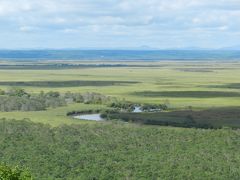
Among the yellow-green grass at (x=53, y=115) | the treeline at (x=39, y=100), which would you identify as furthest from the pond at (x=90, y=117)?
the treeline at (x=39, y=100)

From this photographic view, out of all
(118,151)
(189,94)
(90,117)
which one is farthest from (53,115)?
(189,94)

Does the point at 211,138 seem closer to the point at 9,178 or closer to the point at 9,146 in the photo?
the point at 9,146

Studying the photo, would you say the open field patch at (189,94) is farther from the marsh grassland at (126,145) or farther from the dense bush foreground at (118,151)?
the dense bush foreground at (118,151)

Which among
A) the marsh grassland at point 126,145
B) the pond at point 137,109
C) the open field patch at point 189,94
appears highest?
the marsh grassland at point 126,145

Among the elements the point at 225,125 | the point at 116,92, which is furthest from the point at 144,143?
the point at 116,92

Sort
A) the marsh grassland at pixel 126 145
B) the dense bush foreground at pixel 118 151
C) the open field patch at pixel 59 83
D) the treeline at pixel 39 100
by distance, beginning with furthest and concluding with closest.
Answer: the open field patch at pixel 59 83, the treeline at pixel 39 100, the marsh grassland at pixel 126 145, the dense bush foreground at pixel 118 151

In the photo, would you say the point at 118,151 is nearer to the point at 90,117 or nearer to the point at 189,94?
the point at 90,117
